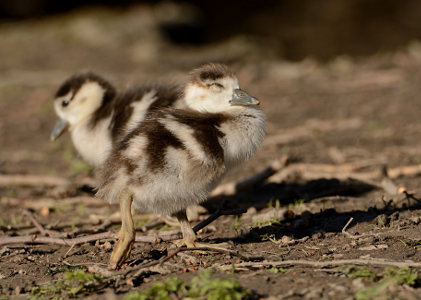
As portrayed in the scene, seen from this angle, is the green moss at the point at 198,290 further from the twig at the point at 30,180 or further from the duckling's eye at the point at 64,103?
the twig at the point at 30,180

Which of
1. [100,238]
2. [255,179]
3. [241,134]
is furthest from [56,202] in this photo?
[241,134]

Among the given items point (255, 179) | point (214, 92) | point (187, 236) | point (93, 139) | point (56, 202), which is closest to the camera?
point (187, 236)

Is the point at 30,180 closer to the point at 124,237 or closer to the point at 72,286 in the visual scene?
the point at 124,237

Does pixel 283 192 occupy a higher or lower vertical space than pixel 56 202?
higher

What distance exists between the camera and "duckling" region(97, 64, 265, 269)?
378cm

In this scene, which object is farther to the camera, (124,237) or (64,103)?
(64,103)

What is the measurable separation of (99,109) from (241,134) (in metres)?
2.19

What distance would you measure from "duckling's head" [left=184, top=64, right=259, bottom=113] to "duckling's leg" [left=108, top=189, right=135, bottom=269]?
33.6 inches

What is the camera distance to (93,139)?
17.7 feet

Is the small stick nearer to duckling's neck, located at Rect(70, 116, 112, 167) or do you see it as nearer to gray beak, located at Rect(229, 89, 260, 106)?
duckling's neck, located at Rect(70, 116, 112, 167)

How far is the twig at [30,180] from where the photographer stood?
6534 millimetres

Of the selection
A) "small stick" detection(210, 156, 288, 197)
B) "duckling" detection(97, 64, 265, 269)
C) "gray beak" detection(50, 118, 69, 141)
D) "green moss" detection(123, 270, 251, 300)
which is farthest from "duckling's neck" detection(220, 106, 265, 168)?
"gray beak" detection(50, 118, 69, 141)

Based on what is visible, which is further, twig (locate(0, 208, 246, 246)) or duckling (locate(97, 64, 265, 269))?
twig (locate(0, 208, 246, 246))

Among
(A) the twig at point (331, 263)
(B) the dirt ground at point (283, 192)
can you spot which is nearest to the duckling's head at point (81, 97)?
(B) the dirt ground at point (283, 192)
